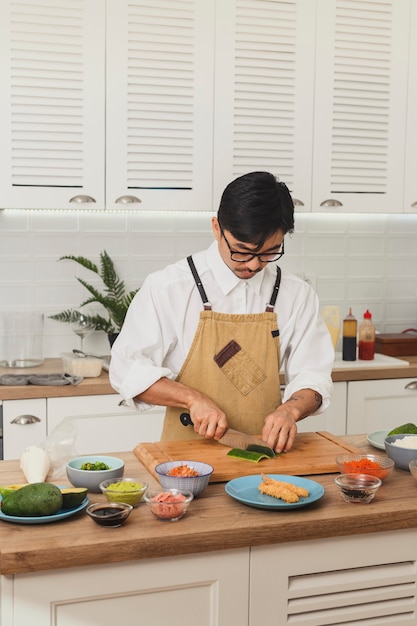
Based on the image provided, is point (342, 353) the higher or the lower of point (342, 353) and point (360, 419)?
the higher

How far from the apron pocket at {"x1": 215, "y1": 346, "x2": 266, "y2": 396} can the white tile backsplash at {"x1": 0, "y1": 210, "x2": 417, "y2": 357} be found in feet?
4.87

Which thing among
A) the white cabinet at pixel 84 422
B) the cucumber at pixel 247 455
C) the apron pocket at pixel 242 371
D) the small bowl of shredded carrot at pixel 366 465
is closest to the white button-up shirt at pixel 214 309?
the apron pocket at pixel 242 371

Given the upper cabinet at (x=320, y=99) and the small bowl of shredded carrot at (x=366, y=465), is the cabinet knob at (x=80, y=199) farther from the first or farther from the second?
the small bowl of shredded carrot at (x=366, y=465)

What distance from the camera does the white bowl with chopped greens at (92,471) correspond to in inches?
74.9

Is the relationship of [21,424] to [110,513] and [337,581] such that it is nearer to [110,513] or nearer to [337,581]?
[110,513]

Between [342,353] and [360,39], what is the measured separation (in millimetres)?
1482

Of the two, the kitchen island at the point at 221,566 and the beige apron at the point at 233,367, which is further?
the beige apron at the point at 233,367

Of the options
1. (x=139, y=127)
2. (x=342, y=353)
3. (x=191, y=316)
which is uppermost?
(x=139, y=127)

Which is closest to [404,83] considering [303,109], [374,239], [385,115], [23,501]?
[385,115]

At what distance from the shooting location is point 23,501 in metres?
1.69

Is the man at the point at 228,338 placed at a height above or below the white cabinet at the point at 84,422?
above

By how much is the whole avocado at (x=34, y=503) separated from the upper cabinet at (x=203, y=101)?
1892 millimetres

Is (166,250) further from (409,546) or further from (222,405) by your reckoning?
(409,546)

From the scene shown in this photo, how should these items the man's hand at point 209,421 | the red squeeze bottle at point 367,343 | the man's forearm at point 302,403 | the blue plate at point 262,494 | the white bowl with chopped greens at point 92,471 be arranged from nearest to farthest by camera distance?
the blue plate at point 262,494
the white bowl with chopped greens at point 92,471
the man's hand at point 209,421
the man's forearm at point 302,403
the red squeeze bottle at point 367,343
